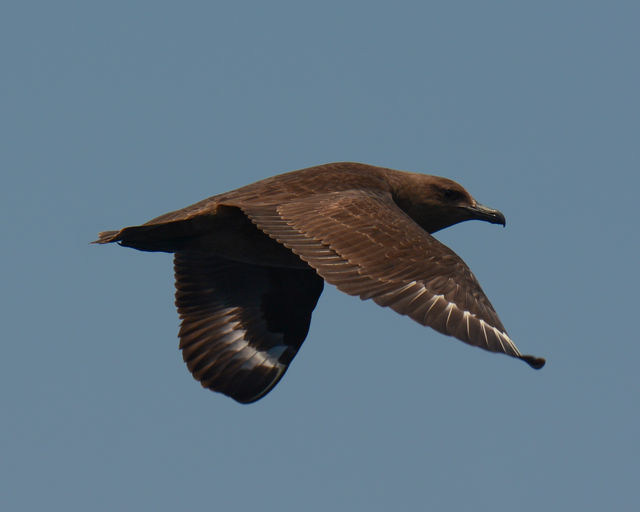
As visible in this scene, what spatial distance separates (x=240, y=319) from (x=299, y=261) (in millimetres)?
1496

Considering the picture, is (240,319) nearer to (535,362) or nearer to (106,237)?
(106,237)

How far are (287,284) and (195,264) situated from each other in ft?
2.57

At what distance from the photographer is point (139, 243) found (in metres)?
9.13

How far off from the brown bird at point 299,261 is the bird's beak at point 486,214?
0.03 ft

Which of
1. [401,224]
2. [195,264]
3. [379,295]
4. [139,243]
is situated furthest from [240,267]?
[379,295]

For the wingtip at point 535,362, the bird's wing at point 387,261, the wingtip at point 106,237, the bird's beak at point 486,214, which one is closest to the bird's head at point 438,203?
the bird's beak at point 486,214

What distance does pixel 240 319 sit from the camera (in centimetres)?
1064

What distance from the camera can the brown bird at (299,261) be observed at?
7.50 m

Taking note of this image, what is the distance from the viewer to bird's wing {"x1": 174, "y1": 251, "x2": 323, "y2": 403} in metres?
10.4

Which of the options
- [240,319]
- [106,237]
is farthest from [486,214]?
[106,237]

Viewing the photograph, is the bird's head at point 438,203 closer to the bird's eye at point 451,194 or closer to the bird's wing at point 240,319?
the bird's eye at point 451,194

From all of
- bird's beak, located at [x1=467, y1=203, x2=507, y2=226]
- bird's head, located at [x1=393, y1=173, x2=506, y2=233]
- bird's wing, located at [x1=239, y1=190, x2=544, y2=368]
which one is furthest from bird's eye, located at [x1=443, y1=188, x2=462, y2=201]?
bird's wing, located at [x1=239, y1=190, x2=544, y2=368]

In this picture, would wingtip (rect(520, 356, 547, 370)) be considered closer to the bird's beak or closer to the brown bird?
the brown bird

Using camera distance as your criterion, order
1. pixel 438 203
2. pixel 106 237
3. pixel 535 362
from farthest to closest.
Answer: pixel 438 203 → pixel 106 237 → pixel 535 362
